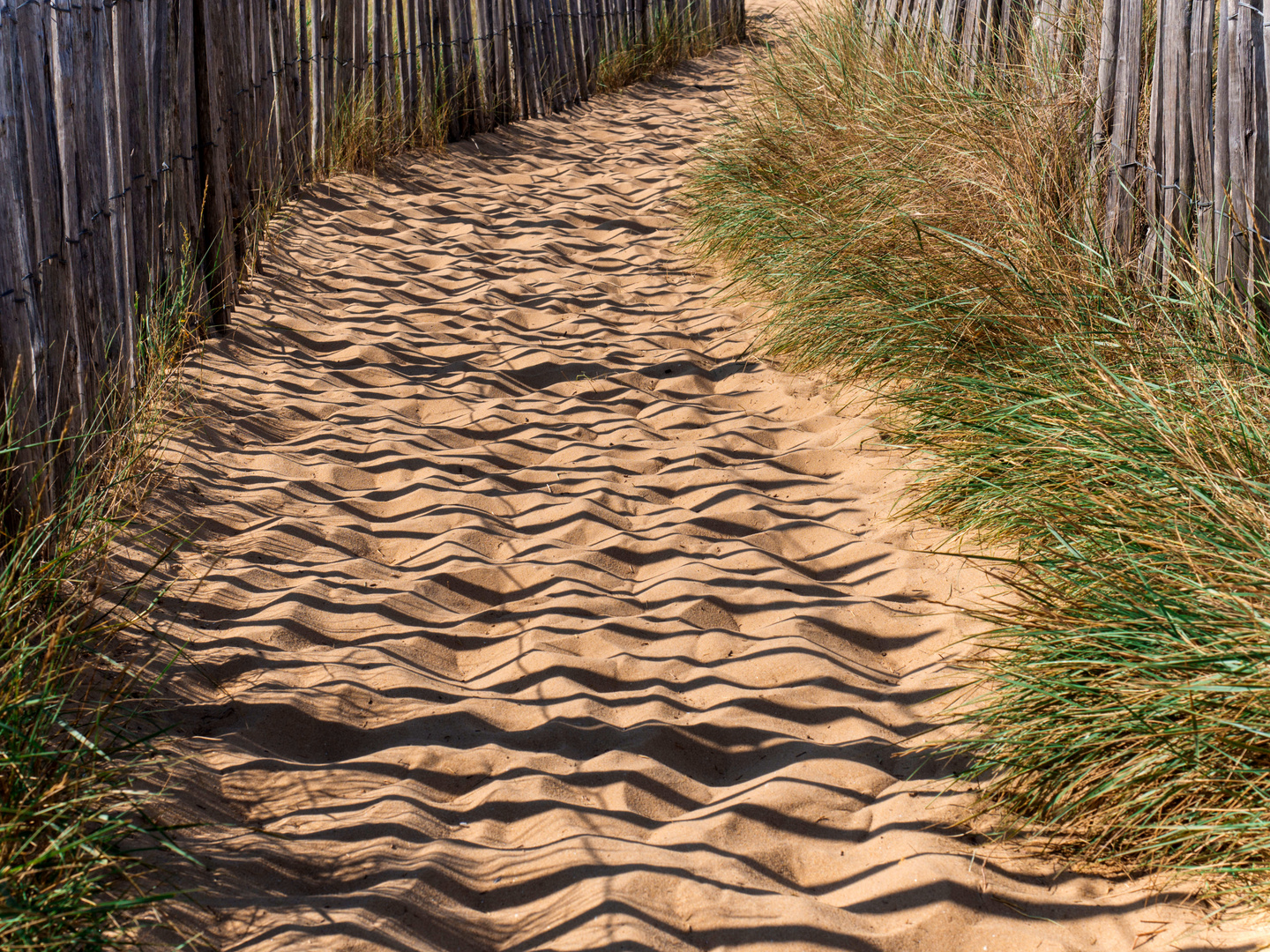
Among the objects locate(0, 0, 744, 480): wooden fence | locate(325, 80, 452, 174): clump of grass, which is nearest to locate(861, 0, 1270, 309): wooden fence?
locate(0, 0, 744, 480): wooden fence

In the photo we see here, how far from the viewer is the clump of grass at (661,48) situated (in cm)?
822

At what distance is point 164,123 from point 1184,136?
10.5 feet

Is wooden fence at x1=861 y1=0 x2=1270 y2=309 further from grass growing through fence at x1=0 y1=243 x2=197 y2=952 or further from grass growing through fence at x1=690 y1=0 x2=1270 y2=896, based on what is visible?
grass growing through fence at x1=0 y1=243 x2=197 y2=952

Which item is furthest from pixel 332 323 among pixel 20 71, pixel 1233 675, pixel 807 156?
pixel 1233 675

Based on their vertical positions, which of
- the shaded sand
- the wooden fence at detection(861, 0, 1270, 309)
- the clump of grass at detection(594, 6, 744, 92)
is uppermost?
the clump of grass at detection(594, 6, 744, 92)

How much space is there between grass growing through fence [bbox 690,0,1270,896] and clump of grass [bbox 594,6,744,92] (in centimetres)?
344

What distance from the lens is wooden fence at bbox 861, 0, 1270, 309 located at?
2.91m

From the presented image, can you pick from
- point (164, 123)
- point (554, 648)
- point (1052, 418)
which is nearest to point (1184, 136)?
point (1052, 418)

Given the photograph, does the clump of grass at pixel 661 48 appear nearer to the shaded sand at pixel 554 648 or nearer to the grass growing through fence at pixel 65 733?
the shaded sand at pixel 554 648

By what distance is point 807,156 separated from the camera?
4.81 m

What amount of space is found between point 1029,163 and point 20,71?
2.96 metres

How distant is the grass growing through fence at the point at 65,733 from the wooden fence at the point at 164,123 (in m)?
0.23

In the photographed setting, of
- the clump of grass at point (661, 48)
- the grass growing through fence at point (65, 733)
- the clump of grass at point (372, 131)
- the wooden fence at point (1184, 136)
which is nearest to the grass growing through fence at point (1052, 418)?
the wooden fence at point (1184, 136)

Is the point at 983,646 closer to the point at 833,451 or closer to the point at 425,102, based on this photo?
the point at 833,451
